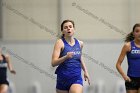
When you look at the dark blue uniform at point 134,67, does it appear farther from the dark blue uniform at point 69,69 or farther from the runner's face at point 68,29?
the runner's face at point 68,29

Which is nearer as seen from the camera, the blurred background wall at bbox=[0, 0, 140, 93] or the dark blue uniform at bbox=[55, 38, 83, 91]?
the dark blue uniform at bbox=[55, 38, 83, 91]

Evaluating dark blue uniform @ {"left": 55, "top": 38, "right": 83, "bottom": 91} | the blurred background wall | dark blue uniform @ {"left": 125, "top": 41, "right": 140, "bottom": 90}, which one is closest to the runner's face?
dark blue uniform @ {"left": 55, "top": 38, "right": 83, "bottom": 91}

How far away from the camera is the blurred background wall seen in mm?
9953

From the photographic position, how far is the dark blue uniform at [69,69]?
5.81m

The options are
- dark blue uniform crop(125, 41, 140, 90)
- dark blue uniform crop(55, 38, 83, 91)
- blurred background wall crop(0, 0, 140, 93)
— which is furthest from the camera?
blurred background wall crop(0, 0, 140, 93)

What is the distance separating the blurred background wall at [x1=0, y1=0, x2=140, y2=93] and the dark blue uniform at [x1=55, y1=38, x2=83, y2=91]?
405cm

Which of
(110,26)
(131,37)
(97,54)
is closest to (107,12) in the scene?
(110,26)

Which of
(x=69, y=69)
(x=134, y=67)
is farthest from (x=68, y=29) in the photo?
(x=134, y=67)

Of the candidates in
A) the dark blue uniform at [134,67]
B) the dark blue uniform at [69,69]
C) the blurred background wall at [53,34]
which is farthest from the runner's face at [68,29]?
the blurred background wall at [53,34]

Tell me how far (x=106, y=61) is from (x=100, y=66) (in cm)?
18

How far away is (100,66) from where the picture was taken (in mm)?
9914

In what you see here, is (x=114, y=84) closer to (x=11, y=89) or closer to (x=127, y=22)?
(x=127, y=22)

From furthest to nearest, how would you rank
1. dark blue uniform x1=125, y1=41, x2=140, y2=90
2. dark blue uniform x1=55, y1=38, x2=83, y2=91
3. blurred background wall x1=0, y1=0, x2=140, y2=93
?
blurred background wall x1=0, y1=0, x2=140, y2=93 → dark blue uniform x1=125, y1=41, x2=140, y2=90 → dark blue uniform x1=55, y1=38, x2=83, y2=91

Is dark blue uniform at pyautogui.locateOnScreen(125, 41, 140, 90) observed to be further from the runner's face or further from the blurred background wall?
the blurred background wall
